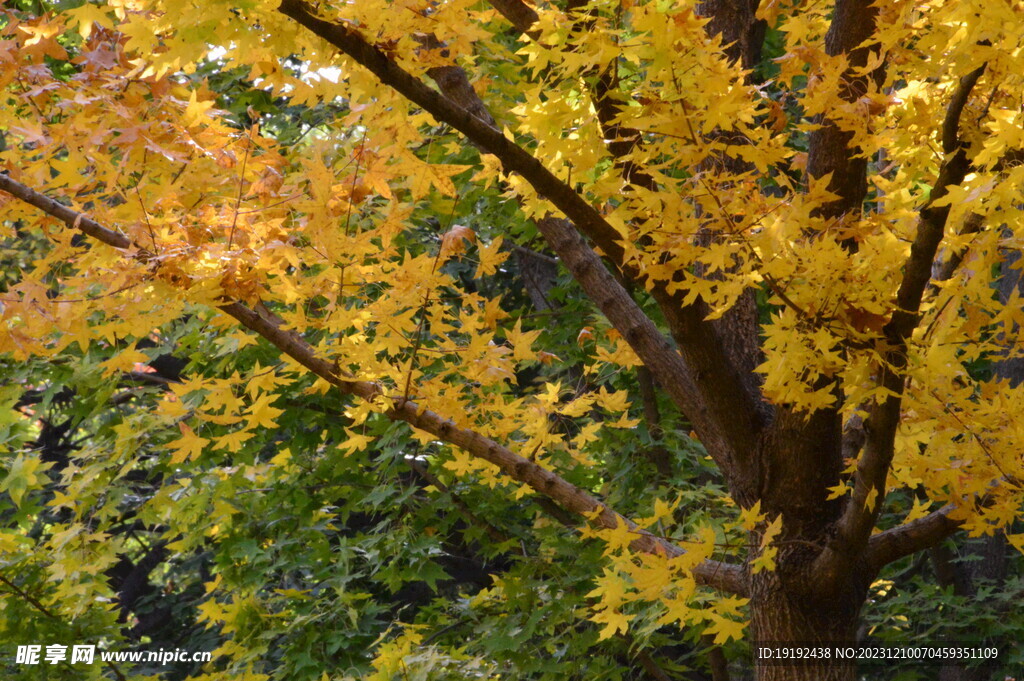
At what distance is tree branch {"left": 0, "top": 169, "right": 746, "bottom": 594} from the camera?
2480mm

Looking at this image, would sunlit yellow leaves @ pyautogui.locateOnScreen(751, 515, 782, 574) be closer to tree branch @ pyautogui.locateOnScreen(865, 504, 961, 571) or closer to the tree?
the tree

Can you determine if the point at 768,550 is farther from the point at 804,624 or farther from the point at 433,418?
the point at 433,418

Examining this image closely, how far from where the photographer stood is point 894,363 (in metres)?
1.91

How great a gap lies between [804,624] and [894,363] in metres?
0.83

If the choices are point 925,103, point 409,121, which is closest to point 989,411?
point 925,103

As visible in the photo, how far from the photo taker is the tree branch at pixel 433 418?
248 cm

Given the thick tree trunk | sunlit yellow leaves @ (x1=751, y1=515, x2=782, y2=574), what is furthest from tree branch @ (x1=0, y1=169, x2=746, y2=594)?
sunlit yellow leaves @ (x1=751, y1=515, x2=782, y2=574)

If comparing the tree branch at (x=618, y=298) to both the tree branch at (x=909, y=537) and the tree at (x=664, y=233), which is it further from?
the tree branch at (x=909, y=537)

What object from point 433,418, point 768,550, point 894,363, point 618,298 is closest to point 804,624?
point 768,550

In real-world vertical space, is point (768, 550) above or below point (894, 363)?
below

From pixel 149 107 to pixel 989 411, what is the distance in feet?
7.88

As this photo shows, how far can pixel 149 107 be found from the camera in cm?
261

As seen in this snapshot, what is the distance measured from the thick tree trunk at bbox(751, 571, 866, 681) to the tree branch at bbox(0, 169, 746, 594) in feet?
0.47

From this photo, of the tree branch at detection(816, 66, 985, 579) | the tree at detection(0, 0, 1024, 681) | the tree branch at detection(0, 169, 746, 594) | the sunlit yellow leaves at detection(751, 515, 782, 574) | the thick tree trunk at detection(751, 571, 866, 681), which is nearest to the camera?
the tree branch at detection(816, 66, 985, 579)
